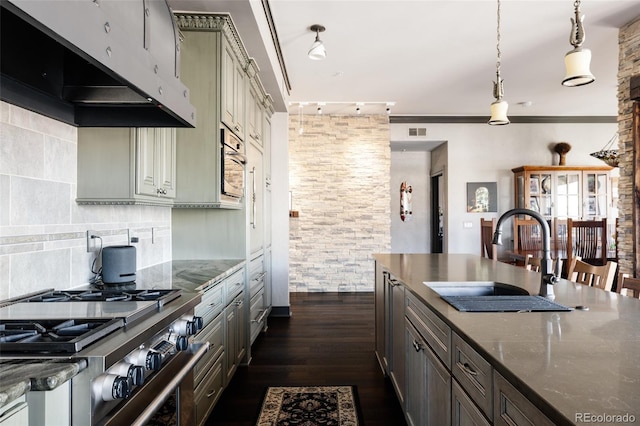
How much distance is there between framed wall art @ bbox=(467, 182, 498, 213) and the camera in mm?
6742

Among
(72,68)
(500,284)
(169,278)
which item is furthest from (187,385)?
(500,284)

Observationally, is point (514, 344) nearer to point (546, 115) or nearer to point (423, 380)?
point (423, 380)

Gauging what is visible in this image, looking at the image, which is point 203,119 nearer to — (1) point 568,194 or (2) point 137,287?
(2) point 137,287

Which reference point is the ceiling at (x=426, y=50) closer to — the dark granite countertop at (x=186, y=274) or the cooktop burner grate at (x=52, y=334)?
the dark granite countertop at (x=186, y=274)

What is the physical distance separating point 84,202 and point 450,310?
6.10 feet

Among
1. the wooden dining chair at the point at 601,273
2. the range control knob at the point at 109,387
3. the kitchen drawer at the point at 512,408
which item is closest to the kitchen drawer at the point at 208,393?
the range control knob at the point at 109,387

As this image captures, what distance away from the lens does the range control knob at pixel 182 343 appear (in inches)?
59.9

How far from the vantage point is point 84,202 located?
1971mm

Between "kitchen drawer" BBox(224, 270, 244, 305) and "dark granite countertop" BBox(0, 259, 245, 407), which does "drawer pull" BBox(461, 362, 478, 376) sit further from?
"kitchen drawer" BBox(224, 270, 244, 305)

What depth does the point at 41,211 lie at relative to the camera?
1.70m

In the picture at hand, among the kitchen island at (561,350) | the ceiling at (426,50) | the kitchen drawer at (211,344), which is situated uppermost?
the ceiling at (426,50)

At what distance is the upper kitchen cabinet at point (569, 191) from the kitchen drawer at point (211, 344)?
5.74 metres

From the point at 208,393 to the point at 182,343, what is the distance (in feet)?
2.89

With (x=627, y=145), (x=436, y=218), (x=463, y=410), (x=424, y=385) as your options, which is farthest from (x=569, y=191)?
(x=463, y=410)
